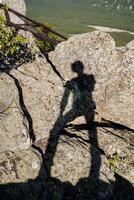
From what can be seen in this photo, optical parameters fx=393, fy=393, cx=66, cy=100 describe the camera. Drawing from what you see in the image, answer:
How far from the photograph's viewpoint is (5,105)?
20.3m

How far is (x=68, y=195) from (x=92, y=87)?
8600 millimetres

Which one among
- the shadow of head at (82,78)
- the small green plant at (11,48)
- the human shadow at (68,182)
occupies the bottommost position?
the human shadow at (68,182)

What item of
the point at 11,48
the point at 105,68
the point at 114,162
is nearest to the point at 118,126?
the point at 114,162

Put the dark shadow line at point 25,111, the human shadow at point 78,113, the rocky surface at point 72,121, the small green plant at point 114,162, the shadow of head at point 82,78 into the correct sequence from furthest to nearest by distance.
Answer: the shadow of head at point 82,78 → the small green plant at point 114,162 → the dark shadow line at point 25,111 → the human shadow at point 78,113 → the rocky surface at point 72,121

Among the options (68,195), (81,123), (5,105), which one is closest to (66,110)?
(81,123)

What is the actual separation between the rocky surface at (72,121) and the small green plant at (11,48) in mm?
771

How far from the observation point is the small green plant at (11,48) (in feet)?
80.4

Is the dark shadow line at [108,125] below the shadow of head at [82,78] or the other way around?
below

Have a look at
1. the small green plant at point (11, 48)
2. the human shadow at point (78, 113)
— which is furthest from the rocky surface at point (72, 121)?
the small green plant at point (11, 48)

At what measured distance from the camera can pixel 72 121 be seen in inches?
942

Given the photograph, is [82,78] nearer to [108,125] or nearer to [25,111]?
[108,125]

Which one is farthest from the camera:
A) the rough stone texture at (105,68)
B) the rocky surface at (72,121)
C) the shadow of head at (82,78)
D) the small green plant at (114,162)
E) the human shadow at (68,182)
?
the shadow of head at (82,78)

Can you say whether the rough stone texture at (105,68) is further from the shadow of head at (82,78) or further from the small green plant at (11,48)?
the small green plant at (11,48)

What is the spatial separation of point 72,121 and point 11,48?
A: 19.8 ft
